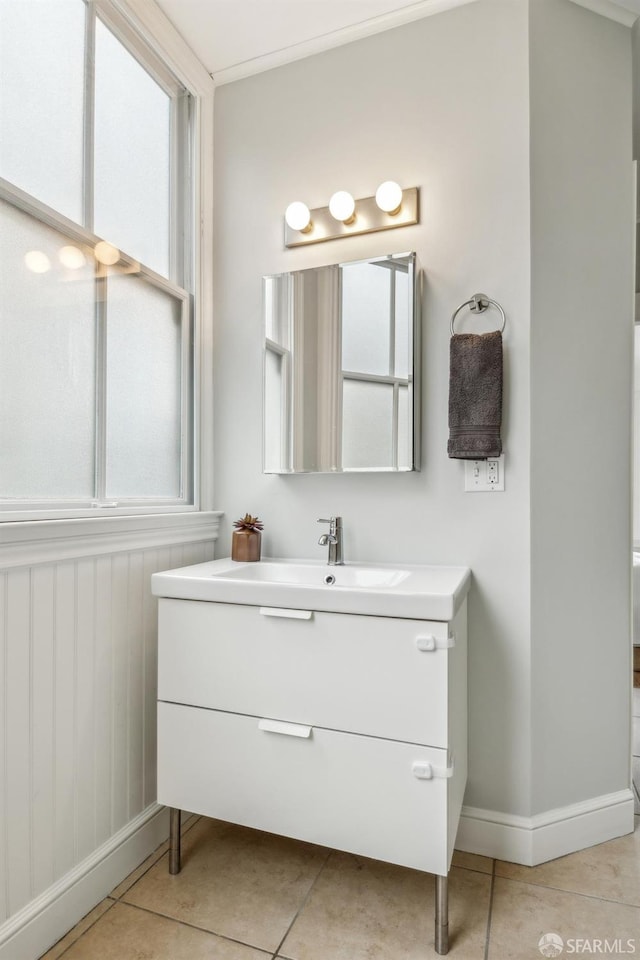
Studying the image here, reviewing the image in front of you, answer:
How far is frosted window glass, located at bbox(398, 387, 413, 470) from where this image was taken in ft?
5.71

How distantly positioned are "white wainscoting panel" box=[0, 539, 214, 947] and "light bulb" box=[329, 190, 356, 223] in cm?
119

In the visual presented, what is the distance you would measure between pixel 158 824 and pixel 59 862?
40cm

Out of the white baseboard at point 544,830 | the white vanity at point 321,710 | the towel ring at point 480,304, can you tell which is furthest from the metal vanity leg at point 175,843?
the towel ring at point 480,304

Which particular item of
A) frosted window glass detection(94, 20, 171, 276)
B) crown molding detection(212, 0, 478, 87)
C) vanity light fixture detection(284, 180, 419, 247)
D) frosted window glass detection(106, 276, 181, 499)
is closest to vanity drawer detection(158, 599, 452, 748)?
frosted window glass detection(106, 276, 181, 499)

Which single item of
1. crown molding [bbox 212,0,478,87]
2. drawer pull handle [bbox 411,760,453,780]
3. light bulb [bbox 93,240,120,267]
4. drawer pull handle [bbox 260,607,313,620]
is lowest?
drawer pull handle [bbox 411,760,453,780]

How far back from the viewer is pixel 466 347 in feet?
5.40

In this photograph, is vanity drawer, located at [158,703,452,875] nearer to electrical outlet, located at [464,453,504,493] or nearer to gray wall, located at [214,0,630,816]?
gray wall, located at [214,0,630,816]

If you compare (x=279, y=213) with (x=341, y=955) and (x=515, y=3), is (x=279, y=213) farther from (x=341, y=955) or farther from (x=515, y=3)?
(x=341, y=955)

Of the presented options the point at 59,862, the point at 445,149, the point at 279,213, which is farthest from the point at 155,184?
the point at 59,862

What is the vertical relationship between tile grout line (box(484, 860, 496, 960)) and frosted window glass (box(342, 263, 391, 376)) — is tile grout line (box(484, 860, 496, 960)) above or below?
below

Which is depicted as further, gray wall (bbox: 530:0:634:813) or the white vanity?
gray wall (bbox: 530:0:634:813)

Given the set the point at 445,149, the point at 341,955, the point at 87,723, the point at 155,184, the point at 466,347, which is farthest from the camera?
the point at 155,184

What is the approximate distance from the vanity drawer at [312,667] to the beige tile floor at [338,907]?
1.62 feet

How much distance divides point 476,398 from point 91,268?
1.13 m
